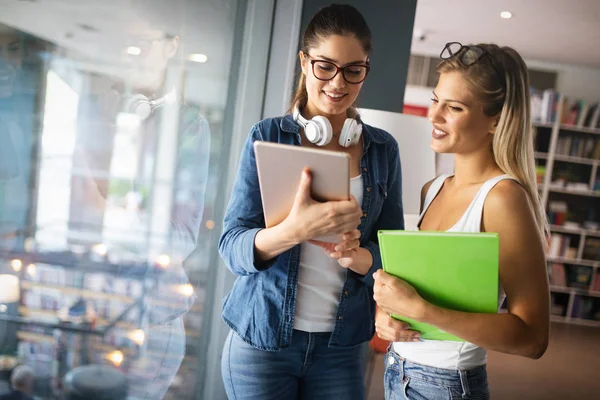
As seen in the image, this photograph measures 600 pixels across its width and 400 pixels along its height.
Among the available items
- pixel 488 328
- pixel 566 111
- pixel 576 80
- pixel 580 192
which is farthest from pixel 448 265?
pixel 576 80

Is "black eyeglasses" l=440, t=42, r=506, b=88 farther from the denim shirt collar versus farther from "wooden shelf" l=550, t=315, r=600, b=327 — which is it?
"wooden shelf" l=550, t=315, r=600, b=327

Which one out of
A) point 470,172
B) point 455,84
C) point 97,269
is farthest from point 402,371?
point 97,269

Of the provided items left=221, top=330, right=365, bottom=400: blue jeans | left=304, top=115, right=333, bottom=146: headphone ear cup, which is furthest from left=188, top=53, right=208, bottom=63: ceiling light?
left=221, top=330, right=365, bottom=400: blue jeans

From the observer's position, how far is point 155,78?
1.61 metres

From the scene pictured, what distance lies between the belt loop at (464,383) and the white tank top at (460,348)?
12mm

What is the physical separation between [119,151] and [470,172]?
0.90m

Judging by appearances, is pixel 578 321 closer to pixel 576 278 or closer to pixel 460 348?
pixel 576 278

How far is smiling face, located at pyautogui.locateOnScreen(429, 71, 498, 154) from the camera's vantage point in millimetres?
1206

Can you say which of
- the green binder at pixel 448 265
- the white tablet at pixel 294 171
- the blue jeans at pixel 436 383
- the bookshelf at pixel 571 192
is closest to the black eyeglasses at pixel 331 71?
the white tablet at pixel 294 171

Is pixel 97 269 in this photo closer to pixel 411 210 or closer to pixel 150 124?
pixel 150 124

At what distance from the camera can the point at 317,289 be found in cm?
129

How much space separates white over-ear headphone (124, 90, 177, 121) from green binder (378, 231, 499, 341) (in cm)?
83

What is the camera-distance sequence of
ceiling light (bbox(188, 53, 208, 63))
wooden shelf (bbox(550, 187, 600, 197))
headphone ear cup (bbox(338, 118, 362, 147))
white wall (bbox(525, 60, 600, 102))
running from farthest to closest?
white wall (bbox(525, 60, 600, 102)) < wooden shelf (bbox(550, 187, 600, 197)) < ceiling light (bbox(188, 53, 208, 63)) < headphone ear cup (bbox(338, 118, 362, 147))

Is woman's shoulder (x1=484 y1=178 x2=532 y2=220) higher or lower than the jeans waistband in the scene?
higher
